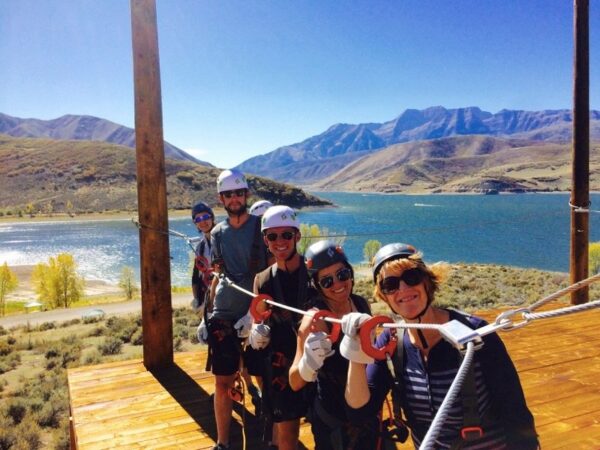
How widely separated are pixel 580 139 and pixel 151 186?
574 centimetres

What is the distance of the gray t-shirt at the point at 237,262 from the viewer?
9.91ft

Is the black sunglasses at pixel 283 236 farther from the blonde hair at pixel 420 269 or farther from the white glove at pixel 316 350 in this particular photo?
the white glove at pixel 316 350

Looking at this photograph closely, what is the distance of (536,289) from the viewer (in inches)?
786

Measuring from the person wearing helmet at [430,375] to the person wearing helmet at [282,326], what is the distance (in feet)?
2.18

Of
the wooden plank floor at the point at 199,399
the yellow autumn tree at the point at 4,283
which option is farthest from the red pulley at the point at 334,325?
the yellow autumn tree at the point at 4,283

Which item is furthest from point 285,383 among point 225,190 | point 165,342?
point 165,342

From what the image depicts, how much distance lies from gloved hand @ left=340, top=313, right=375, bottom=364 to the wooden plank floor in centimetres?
186

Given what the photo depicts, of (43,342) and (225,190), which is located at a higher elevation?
(225,190)

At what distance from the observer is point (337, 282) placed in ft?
6.89

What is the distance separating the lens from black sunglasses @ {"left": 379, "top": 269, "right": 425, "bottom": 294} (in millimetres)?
1759

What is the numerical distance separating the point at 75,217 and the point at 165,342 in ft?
304

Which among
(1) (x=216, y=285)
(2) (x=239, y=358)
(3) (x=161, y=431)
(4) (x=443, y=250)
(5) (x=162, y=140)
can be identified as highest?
(5) (x=162, y=140)

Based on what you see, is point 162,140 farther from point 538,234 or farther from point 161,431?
point 538,234

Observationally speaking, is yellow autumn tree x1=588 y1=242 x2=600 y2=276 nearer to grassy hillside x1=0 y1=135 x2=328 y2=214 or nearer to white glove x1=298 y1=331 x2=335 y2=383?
white glove x1=298 y1=331 x2=335 y2=383
